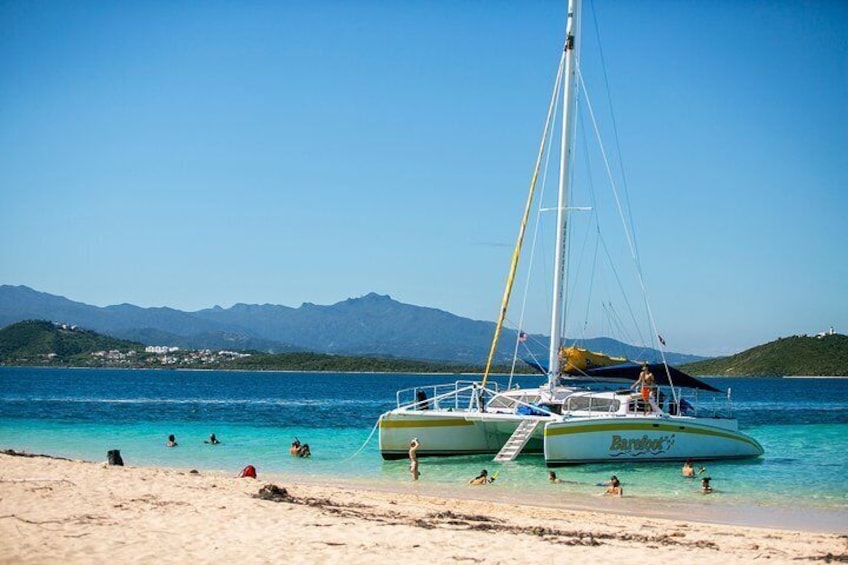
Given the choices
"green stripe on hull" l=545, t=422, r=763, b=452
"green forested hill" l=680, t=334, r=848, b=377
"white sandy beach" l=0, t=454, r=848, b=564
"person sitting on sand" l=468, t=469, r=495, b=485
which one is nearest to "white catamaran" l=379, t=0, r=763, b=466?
"green stripe on hull" l=545, t=422, r=763, b=452

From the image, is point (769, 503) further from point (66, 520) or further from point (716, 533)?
point (66, 520)

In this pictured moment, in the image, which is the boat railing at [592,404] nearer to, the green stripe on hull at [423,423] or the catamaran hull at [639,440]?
the catamaran hull at [639,440]

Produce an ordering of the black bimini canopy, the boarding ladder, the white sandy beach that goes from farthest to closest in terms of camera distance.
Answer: the black bimini canopy
the boarding ladder
the white sandy beach

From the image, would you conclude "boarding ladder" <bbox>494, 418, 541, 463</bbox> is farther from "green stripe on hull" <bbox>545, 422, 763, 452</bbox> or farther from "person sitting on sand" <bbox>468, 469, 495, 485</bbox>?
"person sitting on sand" <bbox>468, 469, 495, 485</bbox>

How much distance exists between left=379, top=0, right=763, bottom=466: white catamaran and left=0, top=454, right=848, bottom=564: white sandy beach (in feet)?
22.1

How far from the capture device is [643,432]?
2478cm

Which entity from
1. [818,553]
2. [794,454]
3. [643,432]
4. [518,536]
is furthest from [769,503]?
[794,454]

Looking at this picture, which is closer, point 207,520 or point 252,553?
point 252,553

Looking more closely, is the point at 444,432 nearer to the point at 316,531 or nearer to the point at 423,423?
the point at 423,423

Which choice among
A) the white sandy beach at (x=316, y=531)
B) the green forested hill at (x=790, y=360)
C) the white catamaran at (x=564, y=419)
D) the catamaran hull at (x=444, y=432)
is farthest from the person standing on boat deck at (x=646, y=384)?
the green forested hill at (x=790, y=360)

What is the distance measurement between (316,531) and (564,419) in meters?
12.2

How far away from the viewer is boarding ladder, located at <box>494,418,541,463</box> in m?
23.8

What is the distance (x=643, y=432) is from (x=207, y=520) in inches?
578

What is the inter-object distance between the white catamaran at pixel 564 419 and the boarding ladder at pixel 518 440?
Result: 3cm
